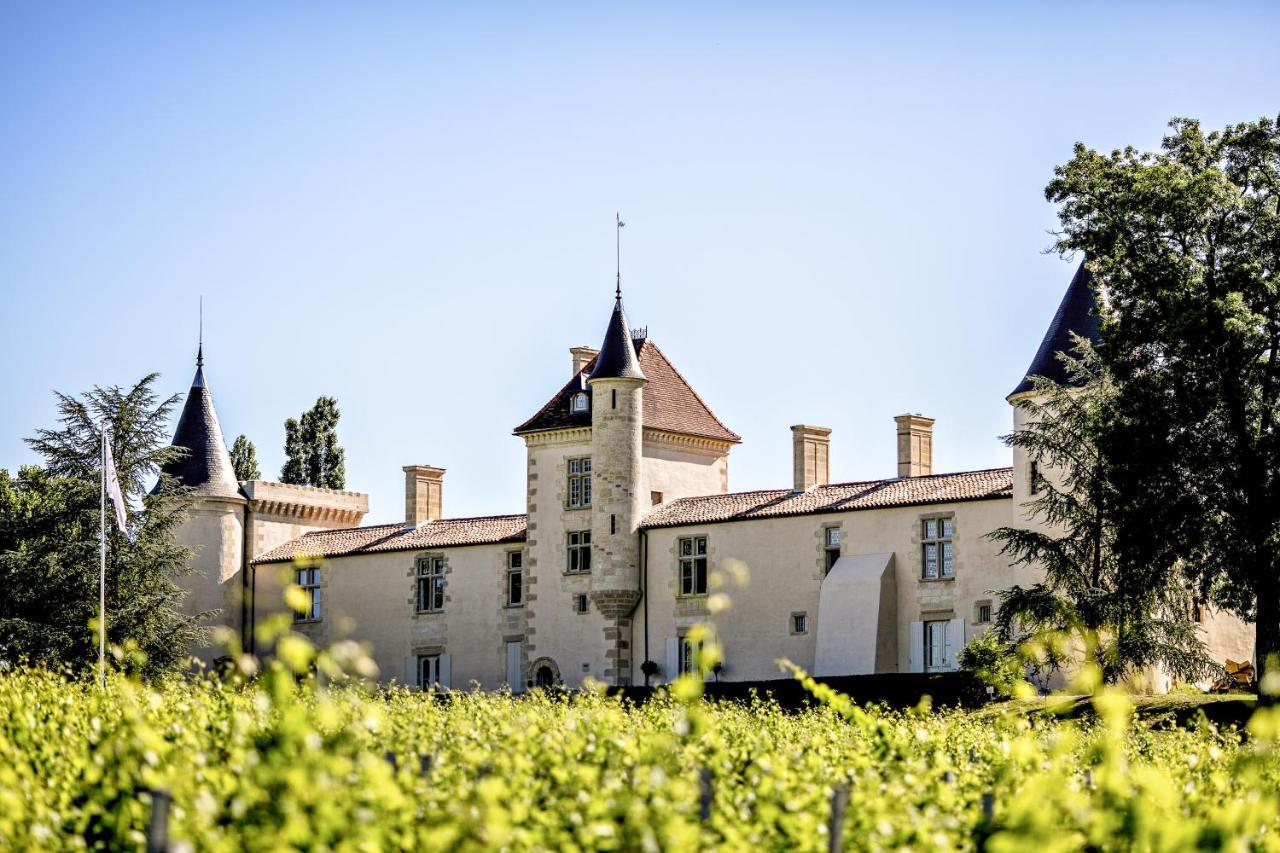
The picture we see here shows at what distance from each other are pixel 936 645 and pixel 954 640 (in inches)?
23.6

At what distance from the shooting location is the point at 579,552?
46031 mm

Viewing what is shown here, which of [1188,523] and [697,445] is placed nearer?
[1188,523]

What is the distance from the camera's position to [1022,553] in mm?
38125

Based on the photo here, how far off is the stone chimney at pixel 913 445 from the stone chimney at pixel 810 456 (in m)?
2.06

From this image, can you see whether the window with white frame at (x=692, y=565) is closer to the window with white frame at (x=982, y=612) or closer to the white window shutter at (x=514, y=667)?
the white window shutter at (x=514, y=667)

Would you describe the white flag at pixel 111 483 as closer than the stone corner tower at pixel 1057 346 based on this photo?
No

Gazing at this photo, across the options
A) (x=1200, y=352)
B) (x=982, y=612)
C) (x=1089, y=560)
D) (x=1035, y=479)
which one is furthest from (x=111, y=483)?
(x=1200, y=352)

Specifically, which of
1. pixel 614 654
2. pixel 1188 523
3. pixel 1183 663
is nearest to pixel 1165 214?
pixel 1188 523

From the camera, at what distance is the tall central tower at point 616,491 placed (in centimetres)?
4466

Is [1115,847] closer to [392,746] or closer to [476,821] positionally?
[476,821]

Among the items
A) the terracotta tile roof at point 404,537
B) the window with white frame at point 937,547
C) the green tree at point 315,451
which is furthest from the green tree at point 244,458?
the window with white frame at point 937,547

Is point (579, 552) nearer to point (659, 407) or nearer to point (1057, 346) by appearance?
point (659, 407)

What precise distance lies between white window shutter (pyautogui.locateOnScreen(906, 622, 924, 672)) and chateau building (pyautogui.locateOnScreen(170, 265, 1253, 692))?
4cm

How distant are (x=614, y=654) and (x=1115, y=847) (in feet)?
115
